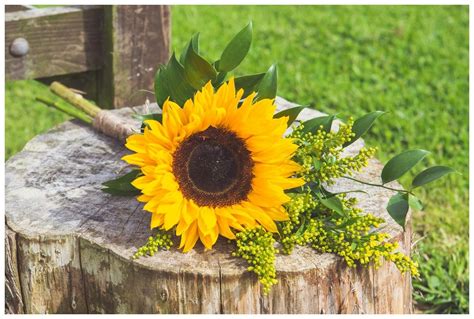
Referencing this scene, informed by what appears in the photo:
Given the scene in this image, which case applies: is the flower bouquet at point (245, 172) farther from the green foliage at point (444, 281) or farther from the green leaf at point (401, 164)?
the green foliage at point (444, 281)

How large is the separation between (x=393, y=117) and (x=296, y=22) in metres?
1.71

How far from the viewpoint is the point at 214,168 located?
2498 mm

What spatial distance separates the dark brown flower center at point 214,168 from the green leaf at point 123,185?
0.93 feet

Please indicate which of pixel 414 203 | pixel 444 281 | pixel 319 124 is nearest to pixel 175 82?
pixel 319 124

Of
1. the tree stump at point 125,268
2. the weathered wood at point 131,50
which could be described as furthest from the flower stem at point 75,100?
the tree stump at point 125,268

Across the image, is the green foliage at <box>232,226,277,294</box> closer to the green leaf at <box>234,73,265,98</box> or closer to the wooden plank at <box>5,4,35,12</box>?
the green leaf at <box>234,73,265,98</box>

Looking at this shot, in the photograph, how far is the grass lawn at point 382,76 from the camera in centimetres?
446

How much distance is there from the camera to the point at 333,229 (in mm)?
2590

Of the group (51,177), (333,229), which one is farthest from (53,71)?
(333,229)

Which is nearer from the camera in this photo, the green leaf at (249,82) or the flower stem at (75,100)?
the green leaf at (249,82)

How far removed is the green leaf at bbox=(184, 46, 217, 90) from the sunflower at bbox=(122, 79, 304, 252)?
67mm

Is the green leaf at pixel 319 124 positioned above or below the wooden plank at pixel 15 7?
below

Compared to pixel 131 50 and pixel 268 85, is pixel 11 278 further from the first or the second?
pixel 131 50

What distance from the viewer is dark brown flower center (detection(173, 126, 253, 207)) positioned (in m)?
2.46
